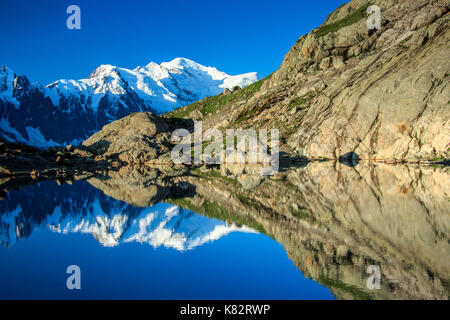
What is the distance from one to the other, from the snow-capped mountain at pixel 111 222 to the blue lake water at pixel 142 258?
52mm

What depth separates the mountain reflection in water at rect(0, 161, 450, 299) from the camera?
10406 mm

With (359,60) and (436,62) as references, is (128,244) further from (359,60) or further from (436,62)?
(359,60)

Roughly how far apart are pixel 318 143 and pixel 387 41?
36.1 metres

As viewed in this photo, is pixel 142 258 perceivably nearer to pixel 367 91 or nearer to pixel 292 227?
pixel 292 227

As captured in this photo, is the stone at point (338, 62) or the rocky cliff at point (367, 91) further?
the stone at point (338, 62)

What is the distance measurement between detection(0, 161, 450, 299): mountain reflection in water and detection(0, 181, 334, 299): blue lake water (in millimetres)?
89

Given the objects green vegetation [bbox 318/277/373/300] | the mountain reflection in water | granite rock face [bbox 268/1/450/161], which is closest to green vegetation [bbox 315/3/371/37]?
granite rock face [bbox 268/1/450/161]

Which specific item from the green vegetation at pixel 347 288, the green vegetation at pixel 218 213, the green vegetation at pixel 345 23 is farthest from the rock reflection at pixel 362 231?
the green vegetation at pixel 345 23

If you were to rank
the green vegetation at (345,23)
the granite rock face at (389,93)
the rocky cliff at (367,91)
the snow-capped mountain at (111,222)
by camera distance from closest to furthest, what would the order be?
1. the snow-capped mountain at (111,222)
2. the granite rock face at (389,93)
3. the rocky cliff at (367,91)
4. the green vegetation at (345,23)

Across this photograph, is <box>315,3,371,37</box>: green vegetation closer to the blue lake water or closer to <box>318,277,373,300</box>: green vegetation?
the blue lake water

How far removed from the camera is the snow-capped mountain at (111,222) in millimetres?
16297

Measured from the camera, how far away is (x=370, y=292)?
955cm

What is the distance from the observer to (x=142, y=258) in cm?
1347

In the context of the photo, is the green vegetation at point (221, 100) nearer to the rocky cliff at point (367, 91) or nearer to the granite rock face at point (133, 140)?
the rocky cliff at point (367, 91)
